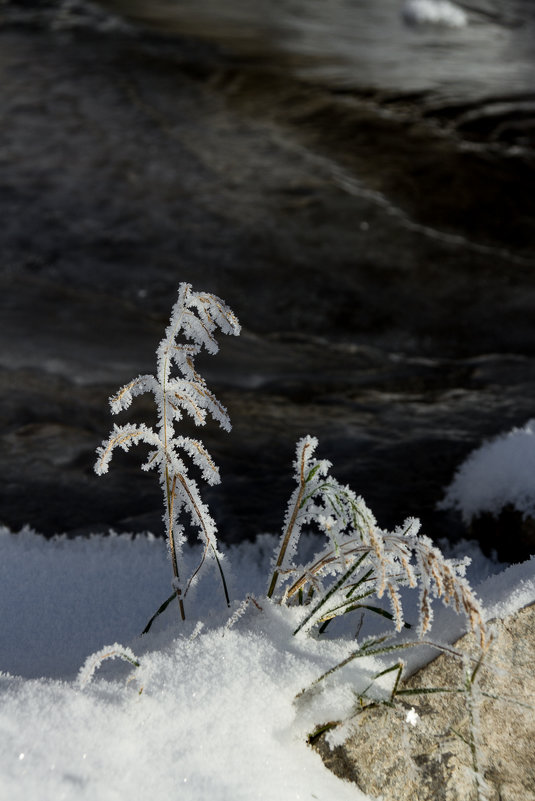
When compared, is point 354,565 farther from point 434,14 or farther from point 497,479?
point 434,14

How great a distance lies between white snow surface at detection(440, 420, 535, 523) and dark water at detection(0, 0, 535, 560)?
93 millimetres

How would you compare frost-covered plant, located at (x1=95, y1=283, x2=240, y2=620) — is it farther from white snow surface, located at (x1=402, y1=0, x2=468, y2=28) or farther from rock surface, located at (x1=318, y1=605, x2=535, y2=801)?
white snow surface, located at (x1=402, y1=0, x2=468, y2=28)

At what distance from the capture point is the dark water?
9.07ft

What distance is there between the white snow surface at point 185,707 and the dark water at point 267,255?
84cm

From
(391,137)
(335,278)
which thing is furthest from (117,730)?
(391,137)

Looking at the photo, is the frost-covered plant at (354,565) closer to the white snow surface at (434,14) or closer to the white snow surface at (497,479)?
the white snow surface at (497,479)

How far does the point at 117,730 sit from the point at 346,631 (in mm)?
538

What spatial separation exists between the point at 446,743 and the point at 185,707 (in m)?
0.45

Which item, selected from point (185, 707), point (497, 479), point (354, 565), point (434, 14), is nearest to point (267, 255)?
point (497, 479)

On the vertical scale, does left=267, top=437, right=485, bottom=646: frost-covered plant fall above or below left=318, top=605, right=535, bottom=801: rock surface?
above

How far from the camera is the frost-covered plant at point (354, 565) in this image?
125cm

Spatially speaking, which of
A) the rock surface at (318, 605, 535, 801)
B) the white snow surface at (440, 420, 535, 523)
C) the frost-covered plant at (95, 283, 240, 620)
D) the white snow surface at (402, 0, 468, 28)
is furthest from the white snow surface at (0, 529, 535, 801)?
the white snow surface at (402, 0, 468, 28)

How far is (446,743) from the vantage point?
1.35 m

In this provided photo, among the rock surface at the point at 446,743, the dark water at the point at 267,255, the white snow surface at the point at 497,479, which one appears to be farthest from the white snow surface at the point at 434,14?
the rock surface at the point at 446,743
